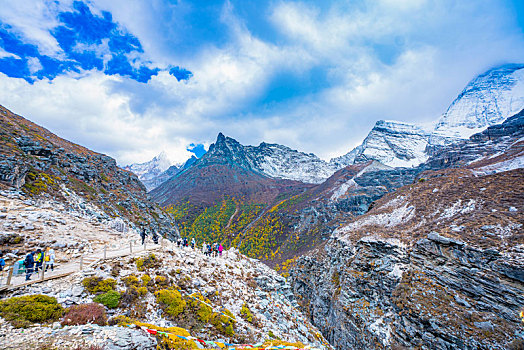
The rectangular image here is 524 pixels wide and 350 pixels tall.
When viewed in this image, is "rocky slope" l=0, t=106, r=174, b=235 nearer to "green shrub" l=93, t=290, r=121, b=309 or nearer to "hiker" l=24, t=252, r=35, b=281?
"hiker" l=24, t=252, r=35, b=281

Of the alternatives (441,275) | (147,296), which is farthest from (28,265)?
(441,275)

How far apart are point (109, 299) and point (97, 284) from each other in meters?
1.52

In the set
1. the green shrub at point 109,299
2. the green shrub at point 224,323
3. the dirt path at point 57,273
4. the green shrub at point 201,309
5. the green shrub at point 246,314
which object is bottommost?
the green shrub at point 246,314

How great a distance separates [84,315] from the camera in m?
9.09

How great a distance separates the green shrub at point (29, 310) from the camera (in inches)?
307

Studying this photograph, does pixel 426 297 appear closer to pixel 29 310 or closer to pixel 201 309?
pixel 201 309

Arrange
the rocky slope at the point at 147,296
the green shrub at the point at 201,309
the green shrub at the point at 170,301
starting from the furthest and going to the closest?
1. the green shrub at the point at 201,309
2. the green shrub at the point at 170,301
3. the rocky slope at the point at 147,296

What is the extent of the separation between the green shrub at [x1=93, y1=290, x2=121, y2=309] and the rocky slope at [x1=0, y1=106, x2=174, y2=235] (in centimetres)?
2482

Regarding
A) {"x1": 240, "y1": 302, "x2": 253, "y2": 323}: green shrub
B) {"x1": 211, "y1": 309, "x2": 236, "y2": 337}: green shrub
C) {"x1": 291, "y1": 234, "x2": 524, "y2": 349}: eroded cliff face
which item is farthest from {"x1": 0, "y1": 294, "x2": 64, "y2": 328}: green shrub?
{"x1": 291, "y1": 234, "x2": 524, "y2": 349}: eroded cliff face

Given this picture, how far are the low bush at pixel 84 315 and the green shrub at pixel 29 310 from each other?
0.43 meters

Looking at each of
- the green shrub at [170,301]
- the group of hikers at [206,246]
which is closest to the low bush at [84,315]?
the green shrub at [170,301]

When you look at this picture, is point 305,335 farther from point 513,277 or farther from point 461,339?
point 513,277

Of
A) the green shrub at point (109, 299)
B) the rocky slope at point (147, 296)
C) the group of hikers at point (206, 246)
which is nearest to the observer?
the rocky slope at point (147, 296)

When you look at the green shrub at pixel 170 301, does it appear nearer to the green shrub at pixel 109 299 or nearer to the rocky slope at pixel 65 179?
the green shrub at pixel 109 299
